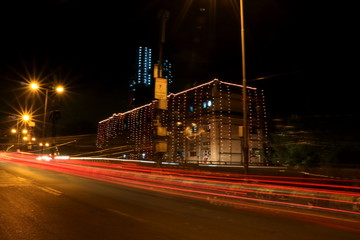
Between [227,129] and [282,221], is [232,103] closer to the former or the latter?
[227,129]

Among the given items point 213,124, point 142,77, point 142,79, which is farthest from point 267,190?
point 142,77

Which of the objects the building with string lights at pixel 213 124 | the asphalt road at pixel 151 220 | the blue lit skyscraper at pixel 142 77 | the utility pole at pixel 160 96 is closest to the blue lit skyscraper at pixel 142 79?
the blue lit skyscraper at pixel 142 77

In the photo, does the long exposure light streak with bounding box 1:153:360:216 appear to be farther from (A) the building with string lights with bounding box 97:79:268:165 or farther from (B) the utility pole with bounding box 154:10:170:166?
(A) the building with string lights with bounding box 97:79:268:165

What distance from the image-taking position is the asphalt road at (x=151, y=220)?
634 centimetres

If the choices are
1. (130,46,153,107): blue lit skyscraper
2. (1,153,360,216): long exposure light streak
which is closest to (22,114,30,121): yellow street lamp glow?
(1,153,360,216): long exposure light streak

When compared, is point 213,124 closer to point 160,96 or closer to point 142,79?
point 160,96

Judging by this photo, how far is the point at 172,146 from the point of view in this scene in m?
52.2

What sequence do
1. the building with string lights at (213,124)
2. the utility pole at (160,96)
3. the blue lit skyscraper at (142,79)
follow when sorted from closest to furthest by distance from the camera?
the utility pole at (160,96) < the building with string lights at (213,124) < the blue lit skyscraper at (142,79)

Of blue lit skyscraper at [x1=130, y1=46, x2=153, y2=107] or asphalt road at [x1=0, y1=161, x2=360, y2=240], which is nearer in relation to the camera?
asphalt road at [x1=0, y1=161, x2=360, y2=240]

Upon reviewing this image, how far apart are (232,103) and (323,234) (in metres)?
Answer: 38.8

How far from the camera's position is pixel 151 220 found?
7723 mm

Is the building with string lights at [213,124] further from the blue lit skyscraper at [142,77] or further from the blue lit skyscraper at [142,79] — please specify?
the blue lit skyscraper at [142,77]

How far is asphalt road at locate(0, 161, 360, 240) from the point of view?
20.8ft

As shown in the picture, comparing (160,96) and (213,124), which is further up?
(213,124)
